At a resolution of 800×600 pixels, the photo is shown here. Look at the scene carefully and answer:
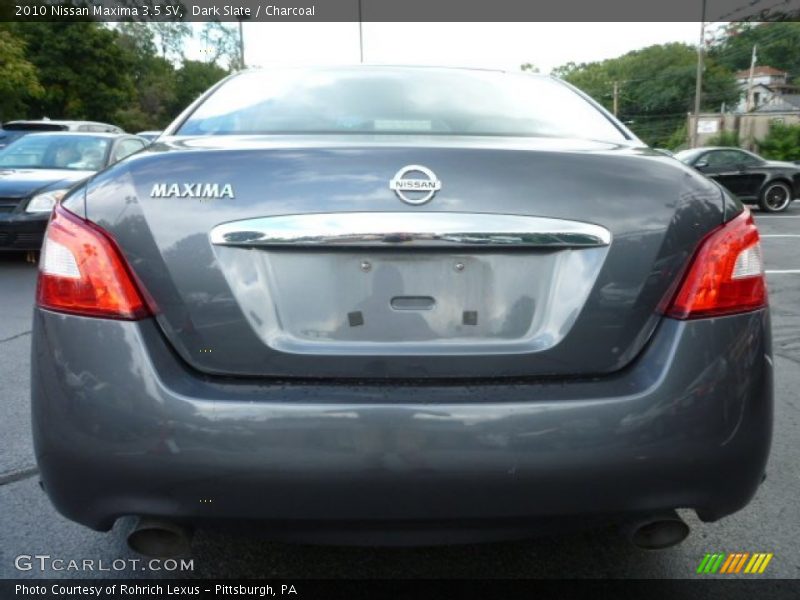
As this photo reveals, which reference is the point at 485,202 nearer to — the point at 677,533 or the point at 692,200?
the point at 692,200

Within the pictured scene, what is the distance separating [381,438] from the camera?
1659 millimetres

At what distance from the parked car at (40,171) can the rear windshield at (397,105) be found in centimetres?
453

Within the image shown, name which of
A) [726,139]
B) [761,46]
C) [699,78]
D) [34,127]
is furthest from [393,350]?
[761,46]

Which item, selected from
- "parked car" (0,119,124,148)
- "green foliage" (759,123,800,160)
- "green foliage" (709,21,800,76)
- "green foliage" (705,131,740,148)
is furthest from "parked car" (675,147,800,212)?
"green foliage" (709,21,800,76)

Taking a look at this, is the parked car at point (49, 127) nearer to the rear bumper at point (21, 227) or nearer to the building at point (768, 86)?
the rear bumper at point (21, 227)

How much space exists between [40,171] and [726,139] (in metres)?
31.2

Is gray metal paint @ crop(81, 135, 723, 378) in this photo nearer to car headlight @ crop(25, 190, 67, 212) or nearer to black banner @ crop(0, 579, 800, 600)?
black banner @ crop(0, 579, 800, 600)

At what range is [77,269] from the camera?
1805 mm

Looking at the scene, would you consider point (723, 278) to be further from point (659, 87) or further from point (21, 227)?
point (659, 87)

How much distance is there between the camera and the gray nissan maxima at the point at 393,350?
5.49 ft

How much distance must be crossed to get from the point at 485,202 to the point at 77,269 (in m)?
0.93

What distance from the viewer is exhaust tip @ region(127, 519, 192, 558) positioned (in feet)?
5.92

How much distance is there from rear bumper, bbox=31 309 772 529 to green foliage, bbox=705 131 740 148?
113 feet

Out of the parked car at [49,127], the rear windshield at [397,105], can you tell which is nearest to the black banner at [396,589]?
the rear windshield at [397,105]
